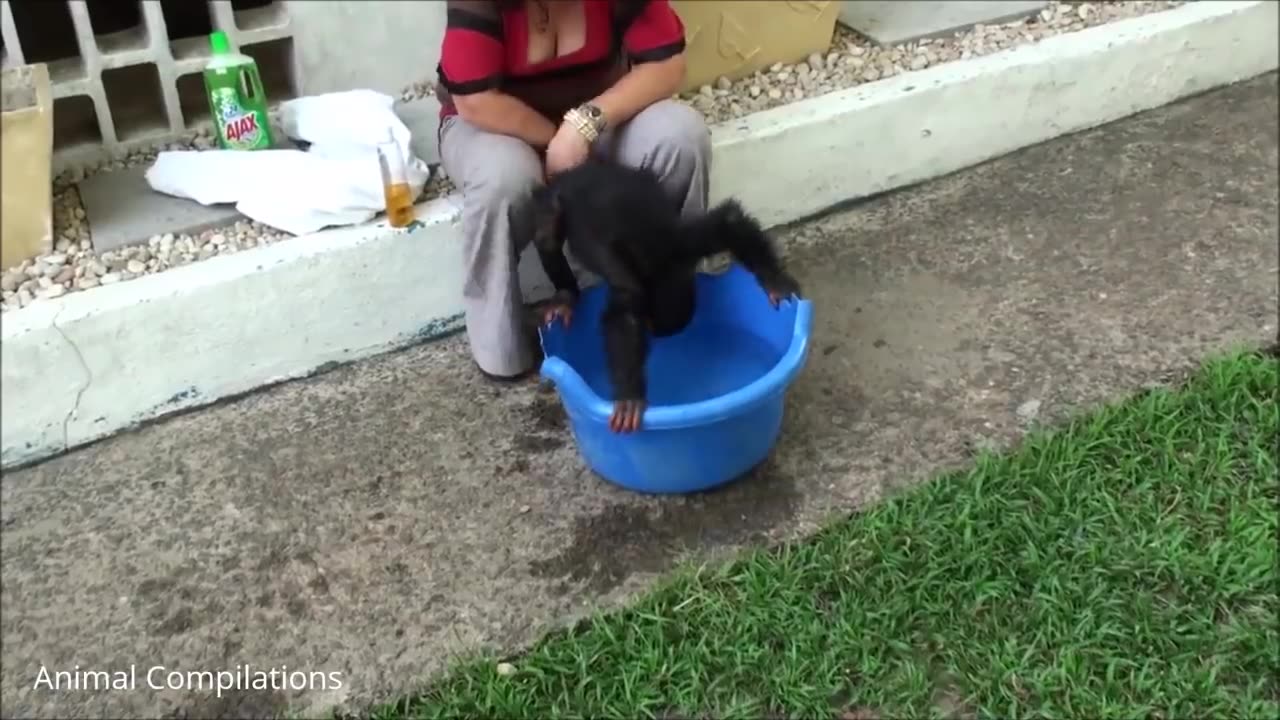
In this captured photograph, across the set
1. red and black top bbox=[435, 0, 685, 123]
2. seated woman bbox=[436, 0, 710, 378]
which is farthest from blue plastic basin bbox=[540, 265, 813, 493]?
red and black top bbox=[435, 0, 685, 123]

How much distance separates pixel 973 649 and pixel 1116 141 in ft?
5.96

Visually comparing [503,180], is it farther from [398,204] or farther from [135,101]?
[135,101]

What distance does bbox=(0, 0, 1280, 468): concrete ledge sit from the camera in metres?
1.79

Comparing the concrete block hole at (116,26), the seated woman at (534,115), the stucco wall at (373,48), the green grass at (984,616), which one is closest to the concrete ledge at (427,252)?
the seated woman at (534,115)

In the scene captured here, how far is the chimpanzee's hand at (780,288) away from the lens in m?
2.00

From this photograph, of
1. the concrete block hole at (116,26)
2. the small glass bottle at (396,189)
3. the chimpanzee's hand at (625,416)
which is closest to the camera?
the chimpanzee's hand at (625,416)

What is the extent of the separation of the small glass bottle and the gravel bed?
88 mm

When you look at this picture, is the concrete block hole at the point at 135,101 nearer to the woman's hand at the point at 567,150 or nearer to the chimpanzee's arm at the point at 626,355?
the woman's hand at the point at 567,150

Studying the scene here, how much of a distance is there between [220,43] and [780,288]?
120 centimetres

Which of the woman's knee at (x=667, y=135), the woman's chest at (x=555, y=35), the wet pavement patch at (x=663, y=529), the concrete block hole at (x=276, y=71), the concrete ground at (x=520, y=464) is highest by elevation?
the woman's chest at (x=555, y=35)

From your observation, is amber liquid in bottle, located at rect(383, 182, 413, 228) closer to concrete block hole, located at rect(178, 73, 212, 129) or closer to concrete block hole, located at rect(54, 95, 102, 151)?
concrete block hole, located at rect(178, 73, 212, 129)

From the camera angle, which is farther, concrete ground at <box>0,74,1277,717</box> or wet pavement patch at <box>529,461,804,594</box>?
wet pavement patch at <box>529,461,804,594</box>

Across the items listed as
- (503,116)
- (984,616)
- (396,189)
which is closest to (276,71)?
(396,189)

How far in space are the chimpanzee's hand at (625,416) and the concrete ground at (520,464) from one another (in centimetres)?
24
